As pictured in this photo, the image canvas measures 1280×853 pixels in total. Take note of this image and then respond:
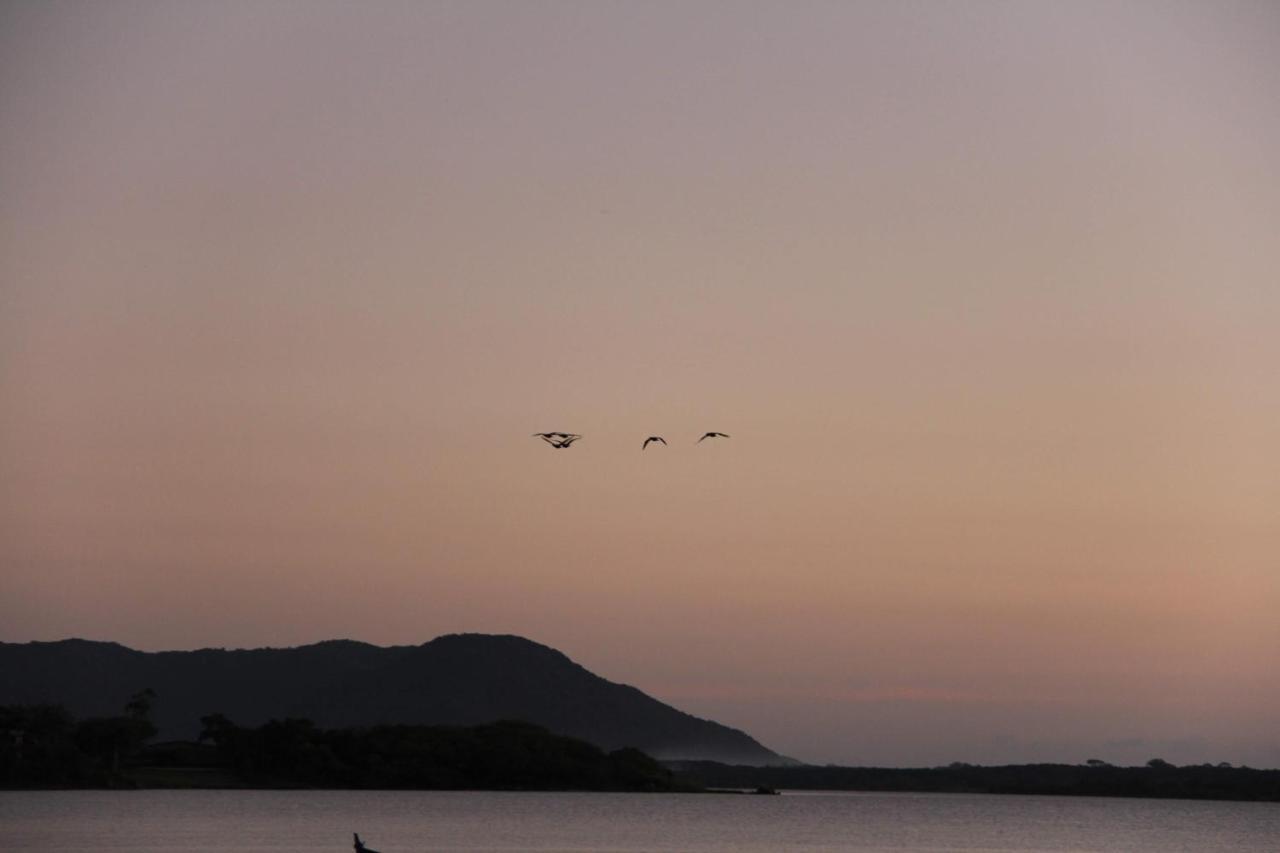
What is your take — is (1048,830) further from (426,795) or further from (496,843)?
(426,795)

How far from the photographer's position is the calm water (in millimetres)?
103250

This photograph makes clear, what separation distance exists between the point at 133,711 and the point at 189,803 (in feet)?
163

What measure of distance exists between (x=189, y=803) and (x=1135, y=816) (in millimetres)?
98393

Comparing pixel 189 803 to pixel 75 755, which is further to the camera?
pixel 75 755

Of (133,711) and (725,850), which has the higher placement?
(133,711)

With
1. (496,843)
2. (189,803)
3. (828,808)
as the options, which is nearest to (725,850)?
(496,843)

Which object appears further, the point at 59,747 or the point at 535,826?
the point at 59,747

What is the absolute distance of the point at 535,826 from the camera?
126688mm

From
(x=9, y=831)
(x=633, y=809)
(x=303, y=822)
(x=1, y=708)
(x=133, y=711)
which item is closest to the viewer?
(x=9, y=831)

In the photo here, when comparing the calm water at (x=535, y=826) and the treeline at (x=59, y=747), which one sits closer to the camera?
the calm water at (x=535, y=826)

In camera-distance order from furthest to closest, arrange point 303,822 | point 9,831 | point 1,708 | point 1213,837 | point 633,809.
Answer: point 1,708 < point 633,809 < point 1213,837 < point 303,822 < point 9,831

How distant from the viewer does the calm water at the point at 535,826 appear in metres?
103

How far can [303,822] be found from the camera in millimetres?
123812

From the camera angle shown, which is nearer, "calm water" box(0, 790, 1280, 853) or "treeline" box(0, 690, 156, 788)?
"calm water" box(0, 790, 1280, 853)
